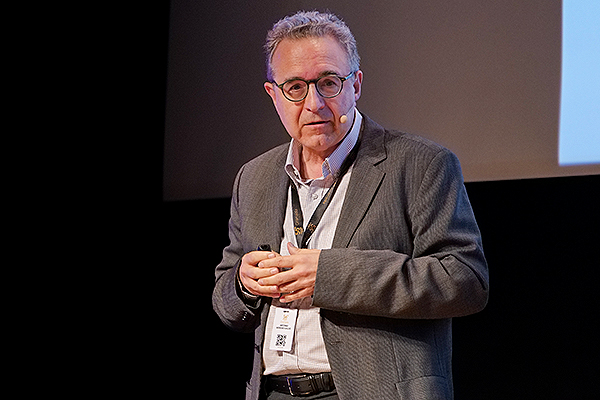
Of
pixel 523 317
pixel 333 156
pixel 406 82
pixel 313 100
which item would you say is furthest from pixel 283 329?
pixel 406 82

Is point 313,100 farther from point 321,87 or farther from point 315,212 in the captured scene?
point 315,212

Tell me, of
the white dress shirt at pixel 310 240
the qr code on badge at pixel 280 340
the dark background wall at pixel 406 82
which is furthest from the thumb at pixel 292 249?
the dark background wall at pixel 406 82

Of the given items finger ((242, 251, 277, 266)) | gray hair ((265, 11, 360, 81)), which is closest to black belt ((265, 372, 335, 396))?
finger ((242, 251, 277, 266))

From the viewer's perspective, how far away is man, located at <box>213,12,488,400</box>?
63.6 inches

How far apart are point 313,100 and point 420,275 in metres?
0.58

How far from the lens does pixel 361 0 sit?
10.3 feet

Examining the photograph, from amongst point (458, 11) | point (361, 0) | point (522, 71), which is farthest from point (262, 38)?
point (522, 71)

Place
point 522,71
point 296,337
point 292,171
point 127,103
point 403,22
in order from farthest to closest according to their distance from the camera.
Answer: point 127,103
point 403,22
point 522,71
point 292,171
point 296,337

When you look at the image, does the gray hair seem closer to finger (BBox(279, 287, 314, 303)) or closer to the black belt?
finger (BBox(279, 287, 314, 303))

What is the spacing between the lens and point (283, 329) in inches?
68.6

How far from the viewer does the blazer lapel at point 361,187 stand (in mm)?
1728

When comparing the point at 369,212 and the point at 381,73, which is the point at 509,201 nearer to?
the point at 381,73

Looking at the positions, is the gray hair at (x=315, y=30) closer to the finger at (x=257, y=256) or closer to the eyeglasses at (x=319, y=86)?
the eyeglasses at (x=319, y=86)

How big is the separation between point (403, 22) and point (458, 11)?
0.86ft
